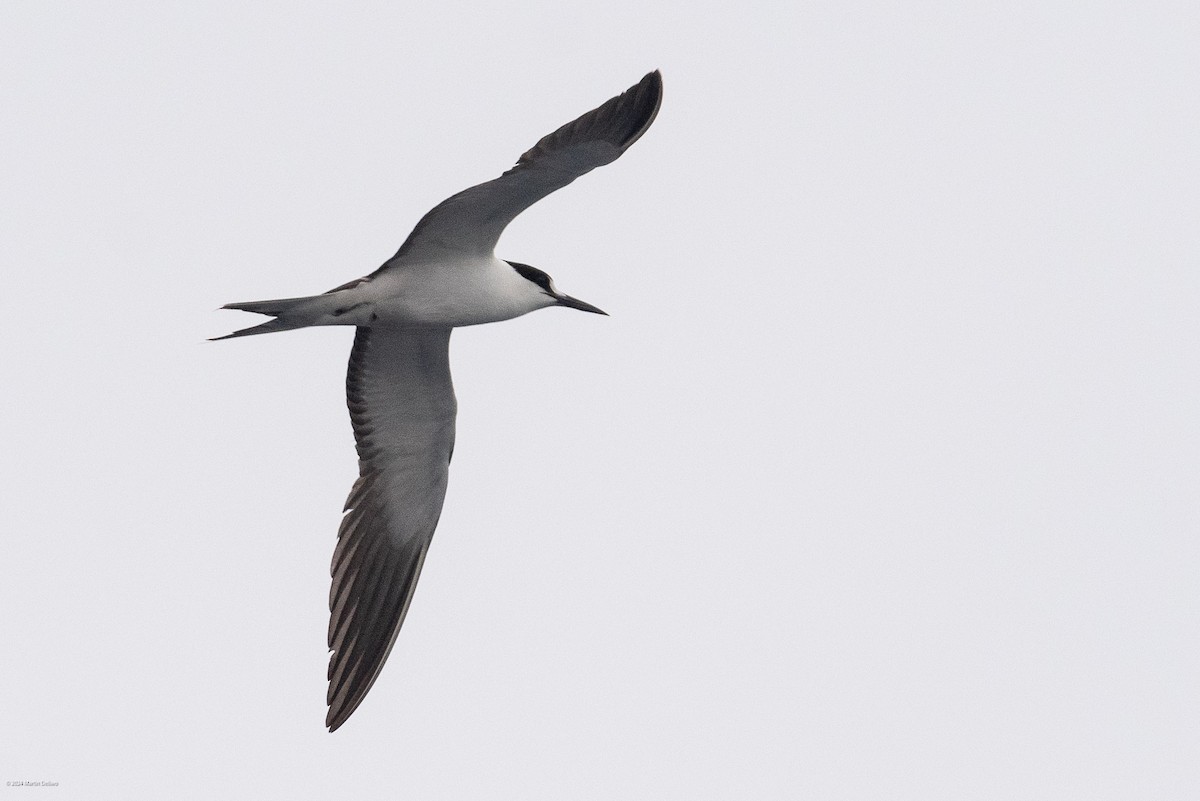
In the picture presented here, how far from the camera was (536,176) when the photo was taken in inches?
466

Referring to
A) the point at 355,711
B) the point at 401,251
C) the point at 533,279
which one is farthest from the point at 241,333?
the point at 355,711

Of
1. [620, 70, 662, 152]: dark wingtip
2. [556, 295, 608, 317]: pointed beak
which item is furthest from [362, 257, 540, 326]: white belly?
[620, 70, 662, 152]: dark wingtip

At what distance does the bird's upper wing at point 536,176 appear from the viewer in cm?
1137

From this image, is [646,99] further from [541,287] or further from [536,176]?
[541,287]

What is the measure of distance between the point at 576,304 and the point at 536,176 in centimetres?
240

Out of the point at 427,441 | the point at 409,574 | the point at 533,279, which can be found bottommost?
the point at 409,574

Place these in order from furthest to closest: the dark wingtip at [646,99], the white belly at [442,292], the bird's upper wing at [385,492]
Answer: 1. the bird's upper wing at [385,492]
2. the white belly at [442,292]
3. the dark wingtip at [646,99]

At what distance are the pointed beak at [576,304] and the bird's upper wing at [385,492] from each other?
103 cm

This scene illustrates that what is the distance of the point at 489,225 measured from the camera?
1275 centimetres

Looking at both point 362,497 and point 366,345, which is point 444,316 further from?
point 362,497

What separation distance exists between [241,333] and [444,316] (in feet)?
5.46

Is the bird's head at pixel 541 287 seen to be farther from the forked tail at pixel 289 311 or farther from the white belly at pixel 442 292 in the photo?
the forked tail at pixel 289 311

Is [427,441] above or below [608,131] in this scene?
below

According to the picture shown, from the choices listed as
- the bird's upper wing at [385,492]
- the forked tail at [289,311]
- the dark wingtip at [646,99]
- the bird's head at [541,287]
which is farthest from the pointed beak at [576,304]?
the dark wingtip at [646,99]
